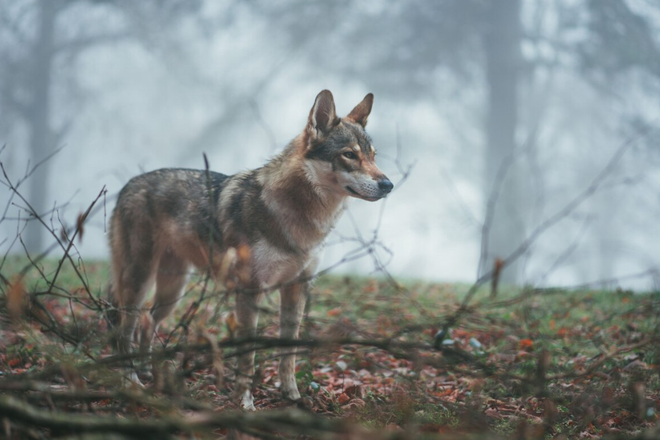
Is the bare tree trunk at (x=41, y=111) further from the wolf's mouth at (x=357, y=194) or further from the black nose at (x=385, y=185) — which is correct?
the black nose at (x=385, y=185)

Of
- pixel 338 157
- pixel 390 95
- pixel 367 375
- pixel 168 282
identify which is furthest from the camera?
pixel 390 95

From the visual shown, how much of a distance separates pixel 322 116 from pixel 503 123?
16.6 metres

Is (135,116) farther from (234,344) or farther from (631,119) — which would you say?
(234,344)

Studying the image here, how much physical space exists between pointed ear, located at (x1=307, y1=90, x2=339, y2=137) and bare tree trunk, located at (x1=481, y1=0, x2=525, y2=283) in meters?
15.4

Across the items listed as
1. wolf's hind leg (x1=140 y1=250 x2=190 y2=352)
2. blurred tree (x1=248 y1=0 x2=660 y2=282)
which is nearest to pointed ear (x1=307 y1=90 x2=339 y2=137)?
wolf's hind leg (x1=140 y1=250 x2=190 y2=352)

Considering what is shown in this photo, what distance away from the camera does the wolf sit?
13.9 feet

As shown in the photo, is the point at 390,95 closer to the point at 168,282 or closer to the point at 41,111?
the point at 41,111

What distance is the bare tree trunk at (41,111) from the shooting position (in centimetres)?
1988

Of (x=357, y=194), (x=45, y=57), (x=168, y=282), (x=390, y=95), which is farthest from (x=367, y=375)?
(x=45, y=57)

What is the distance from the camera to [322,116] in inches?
177

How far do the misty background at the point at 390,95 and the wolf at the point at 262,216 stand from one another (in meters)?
13.1

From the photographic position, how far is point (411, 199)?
2323 centimetres

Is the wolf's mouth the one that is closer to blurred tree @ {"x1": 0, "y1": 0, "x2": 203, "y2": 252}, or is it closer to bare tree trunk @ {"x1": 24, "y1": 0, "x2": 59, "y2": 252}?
blurred tree @ {"x1": 0, "y1": 0, "x2": 203, "y2": 252}

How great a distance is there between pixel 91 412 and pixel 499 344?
13.1 ft
